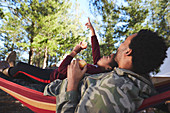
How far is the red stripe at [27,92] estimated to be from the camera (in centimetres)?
131

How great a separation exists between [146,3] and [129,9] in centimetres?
154

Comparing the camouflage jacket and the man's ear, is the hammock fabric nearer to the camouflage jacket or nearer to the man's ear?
the camouflage jacket

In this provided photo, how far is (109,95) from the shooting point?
903 mm

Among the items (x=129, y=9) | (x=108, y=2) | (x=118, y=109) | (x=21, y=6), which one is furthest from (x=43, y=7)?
(x=118, y=109)

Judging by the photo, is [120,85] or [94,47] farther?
[94,47]

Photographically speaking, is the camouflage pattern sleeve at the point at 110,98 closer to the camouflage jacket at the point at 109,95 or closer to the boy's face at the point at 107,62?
the camouflage jacket at the point at 109,95

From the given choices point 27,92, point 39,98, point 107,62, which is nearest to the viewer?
point 39,98

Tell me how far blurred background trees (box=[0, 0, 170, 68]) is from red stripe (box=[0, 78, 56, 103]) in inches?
216

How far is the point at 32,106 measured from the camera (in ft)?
5.23

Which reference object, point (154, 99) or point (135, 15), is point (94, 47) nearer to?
point (154, 99)

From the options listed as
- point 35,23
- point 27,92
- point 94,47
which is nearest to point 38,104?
point 27,92

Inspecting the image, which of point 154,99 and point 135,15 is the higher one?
point 135,15

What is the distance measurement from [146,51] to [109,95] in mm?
498

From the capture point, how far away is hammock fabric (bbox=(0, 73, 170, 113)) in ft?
3.52
